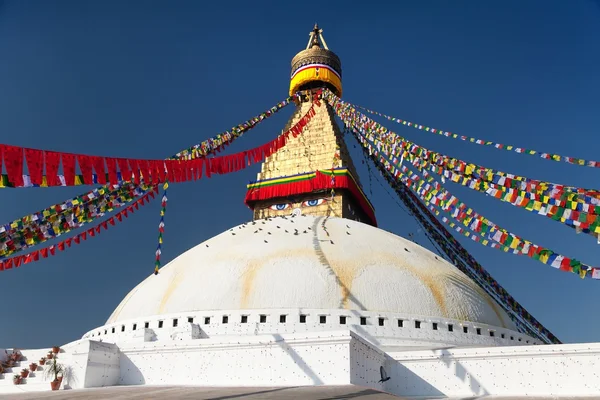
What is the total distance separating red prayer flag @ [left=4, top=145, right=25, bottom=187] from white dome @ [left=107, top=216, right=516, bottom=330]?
5548 millimetres

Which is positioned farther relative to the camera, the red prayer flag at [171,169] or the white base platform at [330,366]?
the red prayer flag at [171,169]

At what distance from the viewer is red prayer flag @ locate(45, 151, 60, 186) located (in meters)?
7.31

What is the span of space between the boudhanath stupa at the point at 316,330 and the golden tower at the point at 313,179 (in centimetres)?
295

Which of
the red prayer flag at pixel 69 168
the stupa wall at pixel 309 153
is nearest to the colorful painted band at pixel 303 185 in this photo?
the stupa wall at pixel 309 153

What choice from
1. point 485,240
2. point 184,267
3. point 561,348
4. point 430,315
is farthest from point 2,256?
point 561,348

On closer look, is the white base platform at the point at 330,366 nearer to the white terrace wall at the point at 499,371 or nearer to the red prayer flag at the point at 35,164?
the white terrace wall at the point at 499,371

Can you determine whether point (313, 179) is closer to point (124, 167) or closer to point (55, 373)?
point (124, 167)

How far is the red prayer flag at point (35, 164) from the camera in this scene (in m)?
6.92

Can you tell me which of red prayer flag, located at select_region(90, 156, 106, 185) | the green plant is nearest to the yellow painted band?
red prayer flag, located at select_region(90, 156, 106, 185)

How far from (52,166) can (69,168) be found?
29 centimetres

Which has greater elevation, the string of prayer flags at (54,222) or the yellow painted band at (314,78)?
the yellow painted band at (314,78)

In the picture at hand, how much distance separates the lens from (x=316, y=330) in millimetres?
10586

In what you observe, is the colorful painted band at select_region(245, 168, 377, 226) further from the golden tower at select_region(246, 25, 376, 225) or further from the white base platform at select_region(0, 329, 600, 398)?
the white base platform at select_region(0, 329, 600, 398)

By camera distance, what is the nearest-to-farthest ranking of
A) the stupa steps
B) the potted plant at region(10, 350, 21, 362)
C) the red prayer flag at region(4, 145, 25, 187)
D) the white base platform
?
the red prayer flag at region(4, 145, 25, 187)
the white base platform
the stupa steps
the potted plant at region(10, 350, 21, 362)
